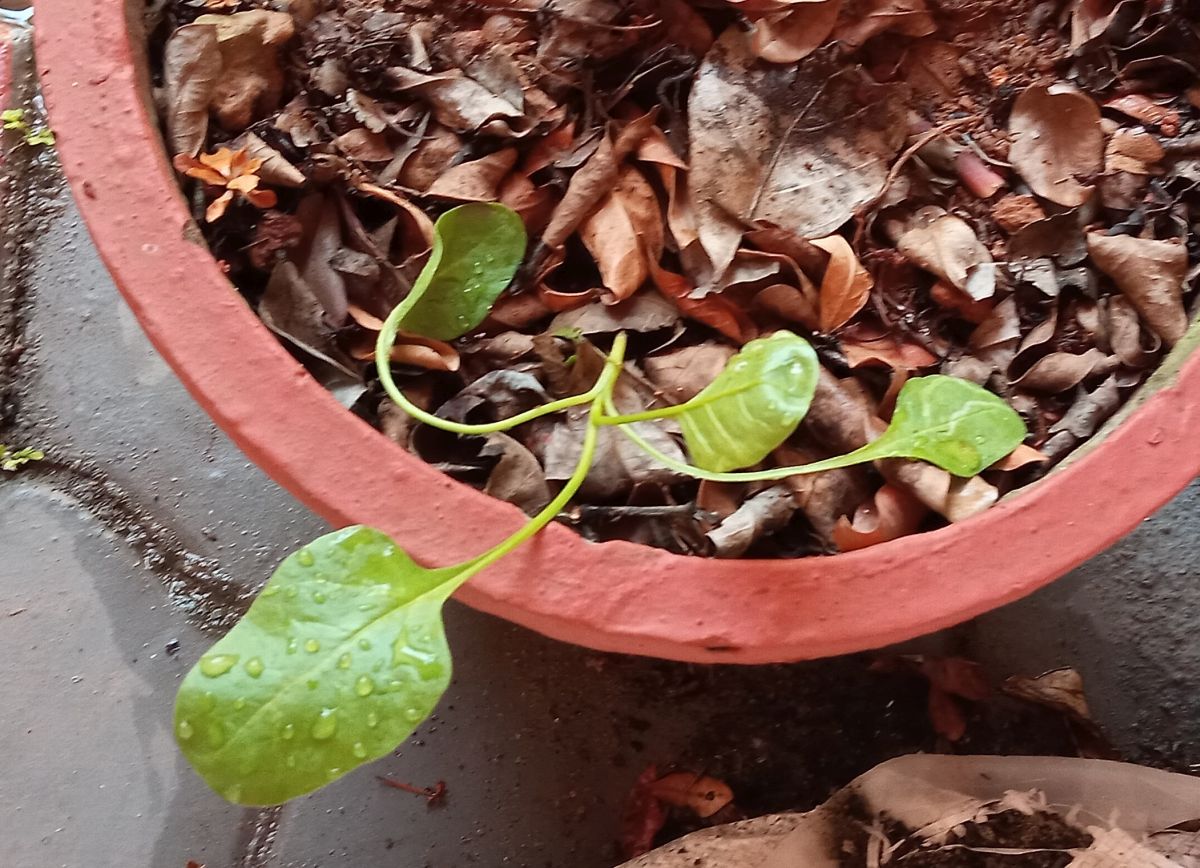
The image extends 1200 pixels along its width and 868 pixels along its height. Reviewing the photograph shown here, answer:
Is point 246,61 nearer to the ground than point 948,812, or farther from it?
farther from it

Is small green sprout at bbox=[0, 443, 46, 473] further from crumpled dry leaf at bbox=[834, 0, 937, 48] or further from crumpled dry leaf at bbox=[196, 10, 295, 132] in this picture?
crumpled dry leaf at bbox=[834, 0, 937, 48]

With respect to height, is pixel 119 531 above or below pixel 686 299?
below

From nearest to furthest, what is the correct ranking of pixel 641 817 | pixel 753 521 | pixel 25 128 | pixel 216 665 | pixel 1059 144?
pixel 216 665
pixel 753 521
pixel 1059 144
pixel 641 817
pixel 25 128

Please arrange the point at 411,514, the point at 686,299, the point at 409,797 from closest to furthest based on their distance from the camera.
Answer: the point at 411,514 < the point at 686,299 < the point at 409,797

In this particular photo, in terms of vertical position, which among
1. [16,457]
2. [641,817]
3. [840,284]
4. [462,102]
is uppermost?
[462,102]

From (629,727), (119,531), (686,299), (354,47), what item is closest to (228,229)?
(354,47)

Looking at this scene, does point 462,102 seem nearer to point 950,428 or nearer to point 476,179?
point 476,179

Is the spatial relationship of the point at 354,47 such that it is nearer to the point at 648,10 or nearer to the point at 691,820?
the point at 648,10

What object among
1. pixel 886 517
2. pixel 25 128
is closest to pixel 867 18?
pixel 886 517
